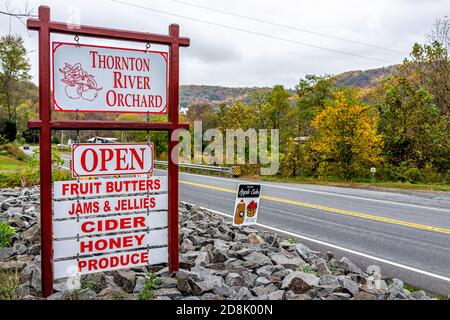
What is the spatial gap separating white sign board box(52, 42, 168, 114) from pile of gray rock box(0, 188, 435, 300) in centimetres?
217

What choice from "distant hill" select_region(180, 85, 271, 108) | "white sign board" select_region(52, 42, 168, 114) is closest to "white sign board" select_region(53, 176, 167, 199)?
"white sign board" select_region(52, 42, 168, 114)

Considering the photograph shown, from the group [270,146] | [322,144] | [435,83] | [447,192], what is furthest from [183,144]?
[447,192]

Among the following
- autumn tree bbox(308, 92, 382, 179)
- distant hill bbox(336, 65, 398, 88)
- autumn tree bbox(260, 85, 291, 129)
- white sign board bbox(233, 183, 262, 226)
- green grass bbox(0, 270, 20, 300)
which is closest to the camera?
green grass bbox(0, 270, 20, 300)

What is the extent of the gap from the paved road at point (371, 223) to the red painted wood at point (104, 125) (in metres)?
4.30

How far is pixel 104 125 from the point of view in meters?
5.26

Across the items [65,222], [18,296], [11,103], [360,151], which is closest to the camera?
[18,296]

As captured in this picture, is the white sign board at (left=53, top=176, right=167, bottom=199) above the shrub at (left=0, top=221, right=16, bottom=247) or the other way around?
above

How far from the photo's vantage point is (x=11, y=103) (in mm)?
48344

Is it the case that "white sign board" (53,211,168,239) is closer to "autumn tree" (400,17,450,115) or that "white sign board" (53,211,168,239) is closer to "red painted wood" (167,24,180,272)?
"red painted wood" (167,24,180,272)

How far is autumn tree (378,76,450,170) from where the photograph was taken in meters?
23.2

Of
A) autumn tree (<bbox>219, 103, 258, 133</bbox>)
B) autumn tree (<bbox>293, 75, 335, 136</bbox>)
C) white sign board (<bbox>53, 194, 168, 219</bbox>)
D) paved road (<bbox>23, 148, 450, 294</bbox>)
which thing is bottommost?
paved road (<bbox>23, 148, 450, 294</bbox>)

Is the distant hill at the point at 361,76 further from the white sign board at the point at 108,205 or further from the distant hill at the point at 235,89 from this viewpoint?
the white sign board at the point at 108,205
